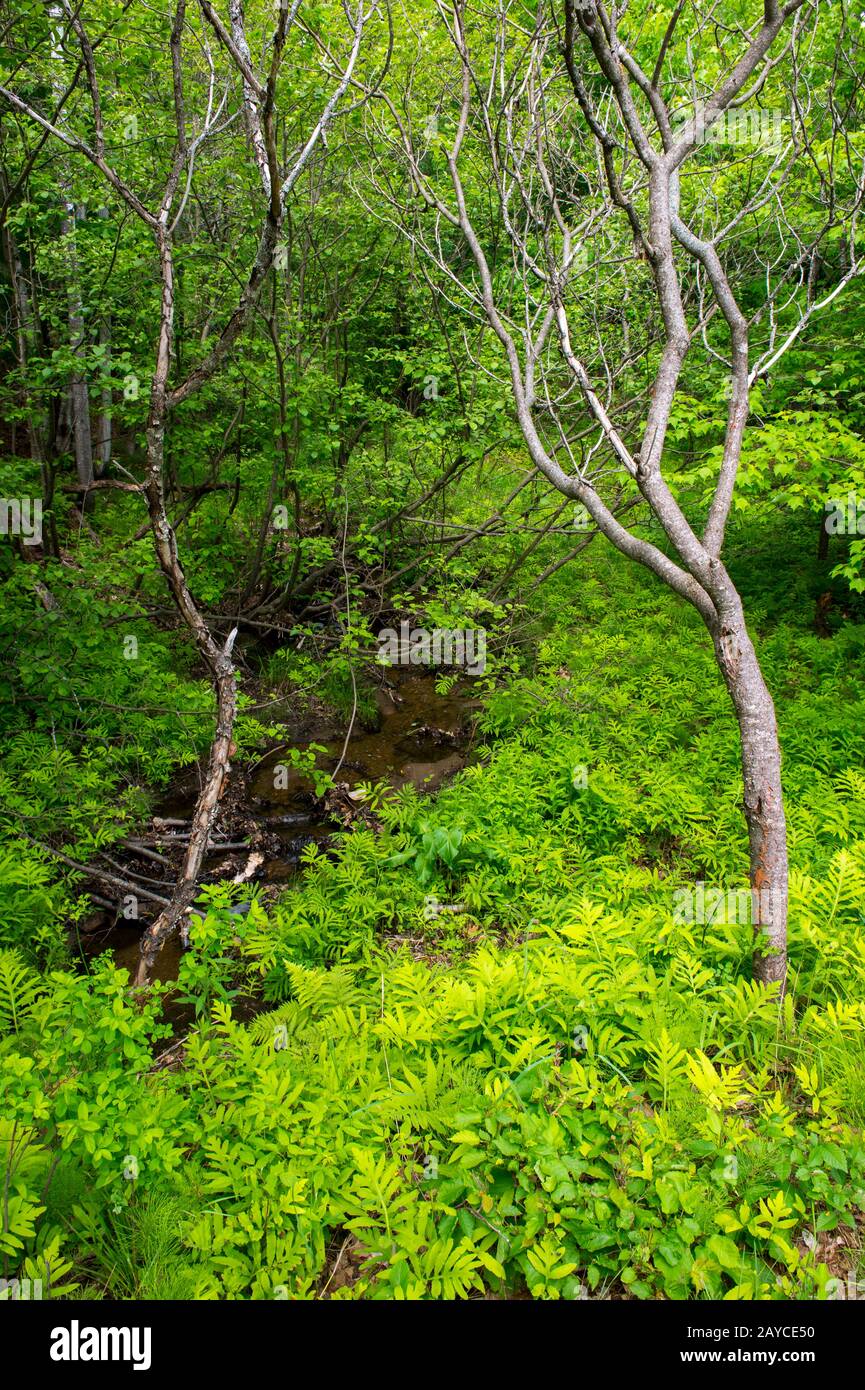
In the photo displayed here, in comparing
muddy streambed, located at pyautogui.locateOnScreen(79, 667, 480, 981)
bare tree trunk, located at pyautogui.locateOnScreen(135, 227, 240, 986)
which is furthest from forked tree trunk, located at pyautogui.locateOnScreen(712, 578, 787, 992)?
muddy streambed, located at pyautogui.locateOnScreen(79, 667, 480, 981)

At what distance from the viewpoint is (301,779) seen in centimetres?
766

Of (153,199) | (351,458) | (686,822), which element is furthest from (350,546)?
(686,822)

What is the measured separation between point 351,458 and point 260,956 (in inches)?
235

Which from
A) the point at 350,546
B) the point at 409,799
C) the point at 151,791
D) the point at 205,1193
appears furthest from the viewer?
the point at 350,546

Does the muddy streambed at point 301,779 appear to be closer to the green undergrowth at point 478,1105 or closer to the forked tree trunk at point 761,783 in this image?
the green undergrowth at point 478,1105

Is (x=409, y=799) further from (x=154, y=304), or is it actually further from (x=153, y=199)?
(x=153, y=199)

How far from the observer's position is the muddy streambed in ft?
18.7

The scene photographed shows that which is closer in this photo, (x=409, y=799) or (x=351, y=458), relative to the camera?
(x=409, y=799)

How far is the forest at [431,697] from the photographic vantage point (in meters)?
2.54

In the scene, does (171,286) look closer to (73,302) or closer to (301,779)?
(73,302)

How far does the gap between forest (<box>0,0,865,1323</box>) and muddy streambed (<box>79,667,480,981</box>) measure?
0.18 feet

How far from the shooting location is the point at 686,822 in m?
5.53

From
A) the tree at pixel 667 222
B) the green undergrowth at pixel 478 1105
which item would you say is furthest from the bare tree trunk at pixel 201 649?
the tree at pixel 667 222

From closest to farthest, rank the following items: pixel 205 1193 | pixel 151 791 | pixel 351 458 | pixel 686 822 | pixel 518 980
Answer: pixel 205 1193, pixel 518 980, pixel 686 822, pixel 151 791, pixel 351 458
